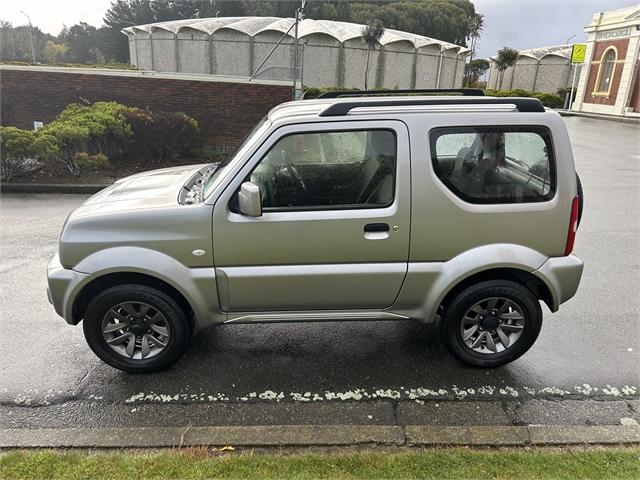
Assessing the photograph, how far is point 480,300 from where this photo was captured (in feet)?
11.0

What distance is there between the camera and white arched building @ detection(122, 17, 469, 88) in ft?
113

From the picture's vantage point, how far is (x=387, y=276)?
3260 millimetres

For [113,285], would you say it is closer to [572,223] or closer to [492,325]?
[492,325]

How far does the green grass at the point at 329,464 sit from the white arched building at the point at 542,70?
47899 millimetres

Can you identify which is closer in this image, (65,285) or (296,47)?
(65,285)

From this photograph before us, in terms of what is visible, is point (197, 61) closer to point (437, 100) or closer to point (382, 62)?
point (382, 62)

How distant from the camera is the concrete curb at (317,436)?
9.09 feet

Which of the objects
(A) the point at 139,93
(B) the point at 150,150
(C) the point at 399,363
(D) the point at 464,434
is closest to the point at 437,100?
(C) the point at 399,363

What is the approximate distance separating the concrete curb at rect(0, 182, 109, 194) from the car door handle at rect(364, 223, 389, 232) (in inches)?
293

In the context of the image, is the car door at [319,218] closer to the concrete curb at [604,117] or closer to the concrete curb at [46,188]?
the concrete curb at [46,188]

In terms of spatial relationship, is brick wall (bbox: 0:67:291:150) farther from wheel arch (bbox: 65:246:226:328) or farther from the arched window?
the arched window

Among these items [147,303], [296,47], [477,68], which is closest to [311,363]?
[147,303]

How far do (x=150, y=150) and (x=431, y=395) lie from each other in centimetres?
948

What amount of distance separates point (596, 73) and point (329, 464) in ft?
123
